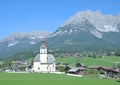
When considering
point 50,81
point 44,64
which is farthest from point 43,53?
point 50,81

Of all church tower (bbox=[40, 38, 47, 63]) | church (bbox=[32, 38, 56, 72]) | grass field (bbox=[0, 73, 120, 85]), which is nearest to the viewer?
grass field (bbox=[0, 73, 120, 85])

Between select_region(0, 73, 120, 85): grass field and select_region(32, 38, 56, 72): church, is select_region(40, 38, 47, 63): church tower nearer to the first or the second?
select_region(32, 38, 56, 72): church

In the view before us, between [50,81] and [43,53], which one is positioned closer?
[50,81]

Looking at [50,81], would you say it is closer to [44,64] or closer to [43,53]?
[43,53]

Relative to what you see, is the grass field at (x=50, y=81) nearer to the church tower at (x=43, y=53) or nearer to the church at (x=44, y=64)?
the church tower at (x=43, y=53)

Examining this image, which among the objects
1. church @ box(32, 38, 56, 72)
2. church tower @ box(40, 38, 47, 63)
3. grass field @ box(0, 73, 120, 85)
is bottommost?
grass field @ box(0, 73, 120, 85)

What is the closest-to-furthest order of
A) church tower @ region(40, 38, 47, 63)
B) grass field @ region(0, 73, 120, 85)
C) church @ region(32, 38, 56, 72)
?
grass field @ region(0, 73, 120, 85) → church tower @ region(40, 38, 47, 63) → church @ region(32, 38, 56, 72)

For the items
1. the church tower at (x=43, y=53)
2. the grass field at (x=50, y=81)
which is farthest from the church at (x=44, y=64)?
the grass field at (x=50, y=81)

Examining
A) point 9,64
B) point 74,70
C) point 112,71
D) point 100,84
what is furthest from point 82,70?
point 100,84

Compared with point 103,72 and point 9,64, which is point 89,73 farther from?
point 9,64

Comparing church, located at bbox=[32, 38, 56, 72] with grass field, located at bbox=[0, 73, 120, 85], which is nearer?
grass field, located at bbox=[0, 73, 120, 85]

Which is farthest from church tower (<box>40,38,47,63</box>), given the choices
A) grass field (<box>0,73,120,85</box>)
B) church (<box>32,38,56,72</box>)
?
grass field (<box>0,73,120,85</box>)

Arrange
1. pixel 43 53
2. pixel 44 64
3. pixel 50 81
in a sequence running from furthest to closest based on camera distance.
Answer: pixel 44 64
pixel 43 53
pixel 50 81

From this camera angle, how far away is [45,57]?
12812cm
